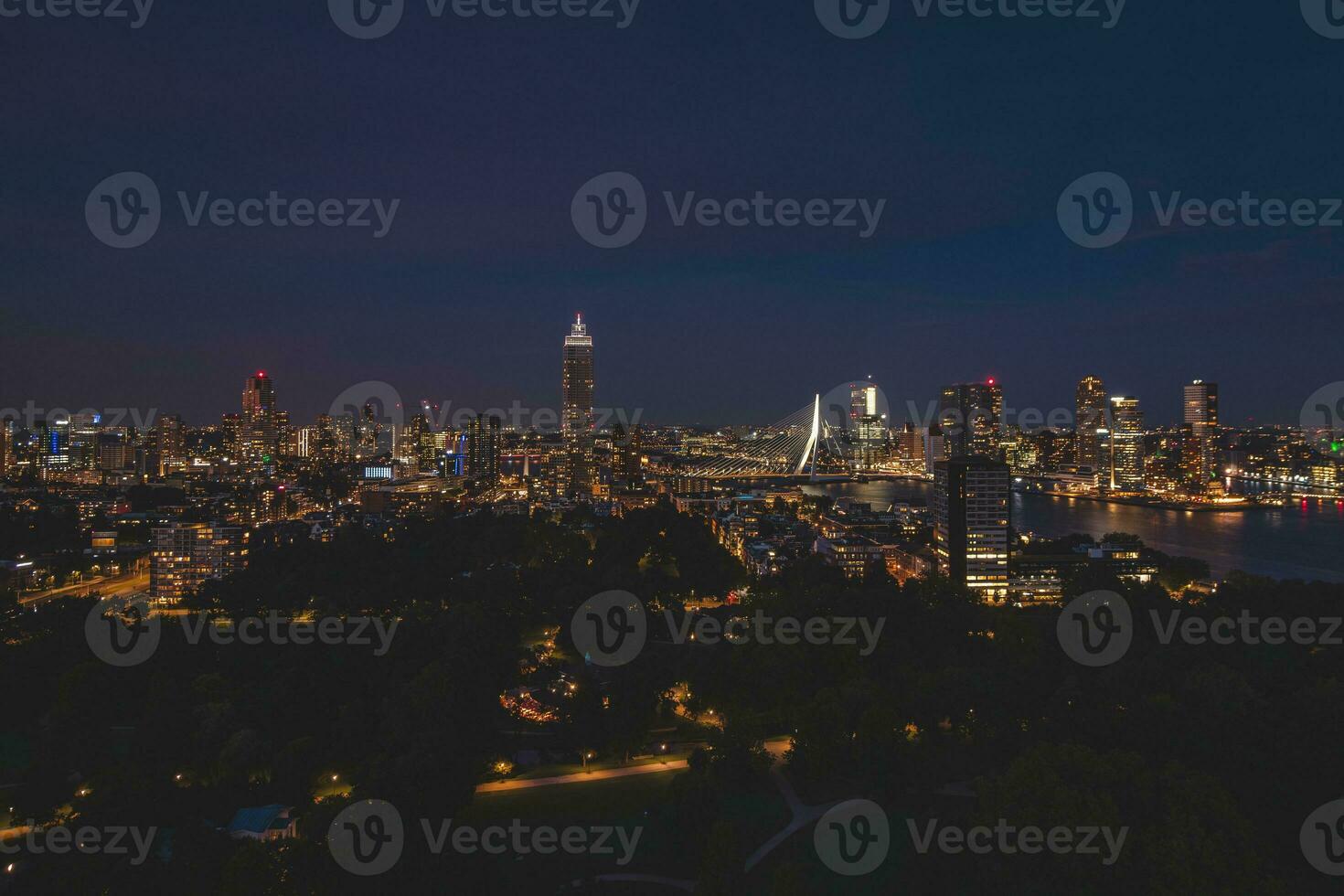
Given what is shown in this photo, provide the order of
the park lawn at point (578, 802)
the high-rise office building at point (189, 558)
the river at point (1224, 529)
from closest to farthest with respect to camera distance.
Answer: the park lawn at point (578, 802), the high-rise office building at point (189, 558), the river at point (1224, 529)

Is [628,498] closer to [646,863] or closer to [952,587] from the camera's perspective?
[952,587]

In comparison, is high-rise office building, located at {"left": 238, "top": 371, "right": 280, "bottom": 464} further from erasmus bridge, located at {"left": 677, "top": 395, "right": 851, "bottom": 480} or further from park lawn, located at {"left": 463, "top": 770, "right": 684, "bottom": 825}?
park lawn, located at {"left": 463, "top": 770, "right": 684, "bottom": 825}

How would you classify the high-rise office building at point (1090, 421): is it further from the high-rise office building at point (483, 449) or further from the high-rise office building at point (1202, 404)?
the high-rise office building at point (483, 449)

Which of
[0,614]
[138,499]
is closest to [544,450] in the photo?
[138,499]

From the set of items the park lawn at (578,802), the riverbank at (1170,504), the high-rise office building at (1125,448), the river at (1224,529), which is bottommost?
the park lawn at (578,802)

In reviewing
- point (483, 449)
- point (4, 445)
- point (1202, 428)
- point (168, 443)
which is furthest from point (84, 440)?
point (1202, 428)

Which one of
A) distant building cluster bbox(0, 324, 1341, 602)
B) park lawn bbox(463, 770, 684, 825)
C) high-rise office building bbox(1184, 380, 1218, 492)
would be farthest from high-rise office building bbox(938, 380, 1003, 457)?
park lawn bbox(463, 770, 684, 825)

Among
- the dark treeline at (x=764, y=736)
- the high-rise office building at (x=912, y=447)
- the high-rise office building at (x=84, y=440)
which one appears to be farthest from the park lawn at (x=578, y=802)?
the high-rise office building at (x=912, y=447)
